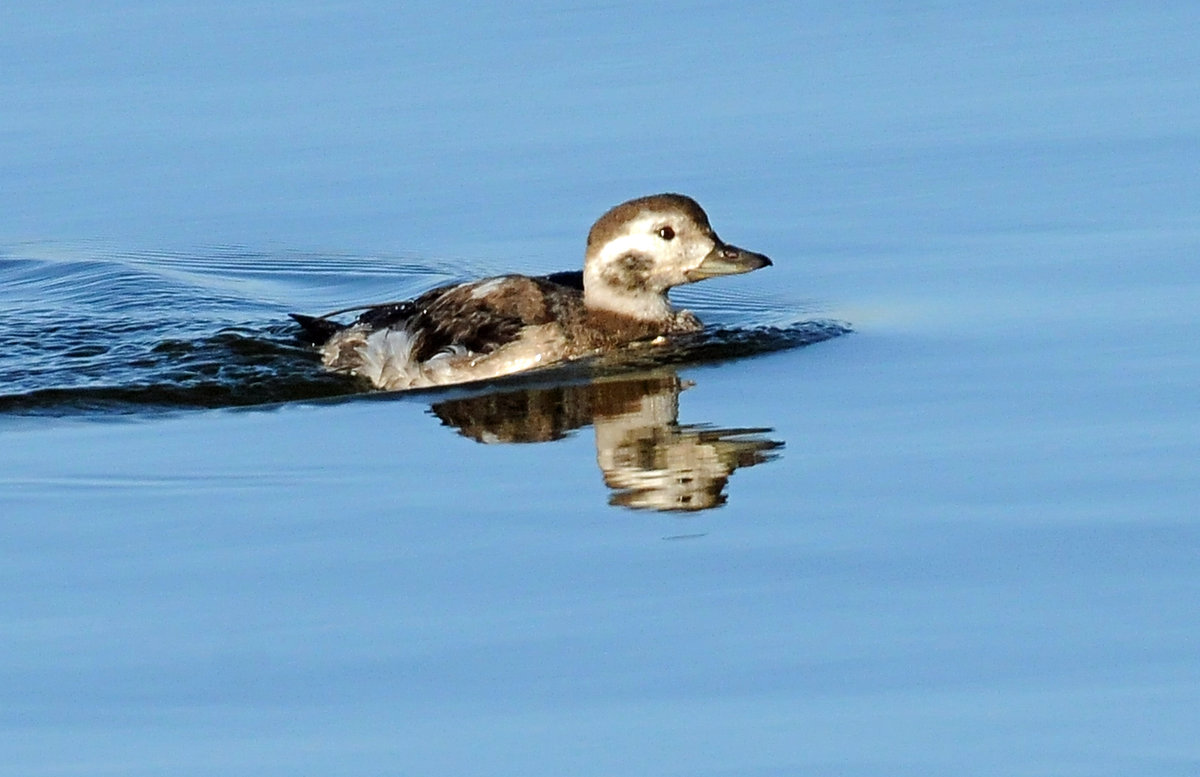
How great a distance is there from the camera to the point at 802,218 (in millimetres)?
14312

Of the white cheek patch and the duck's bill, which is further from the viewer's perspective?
the white cheek patch

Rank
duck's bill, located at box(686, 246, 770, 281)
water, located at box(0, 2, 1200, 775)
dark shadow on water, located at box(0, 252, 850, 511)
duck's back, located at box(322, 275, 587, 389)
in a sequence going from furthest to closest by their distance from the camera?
duck's bill, located at box(686, 246, 770, 281), duck's back, located at box(322, 275, 587, 389), dark shadow on water, located at box(0, 252, 850, 511), water, located at box(0, 2, 1200, 775)

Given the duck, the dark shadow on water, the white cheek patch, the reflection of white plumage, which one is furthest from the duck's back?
the reflection of white plumage

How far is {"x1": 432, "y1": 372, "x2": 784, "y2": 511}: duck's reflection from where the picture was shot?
9.16 metres

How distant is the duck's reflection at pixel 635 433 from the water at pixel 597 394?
1.4 inches

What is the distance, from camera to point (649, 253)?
1222cm

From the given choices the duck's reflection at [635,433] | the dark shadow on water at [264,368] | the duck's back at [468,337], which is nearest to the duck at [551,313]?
the duck's back at [468,337]

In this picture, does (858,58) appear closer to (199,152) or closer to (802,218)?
(802,218)

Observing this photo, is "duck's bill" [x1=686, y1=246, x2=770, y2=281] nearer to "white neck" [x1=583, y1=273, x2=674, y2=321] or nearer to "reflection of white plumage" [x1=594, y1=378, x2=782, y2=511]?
"white neck" [x1=583, y1=273, x2=674, y2=321]

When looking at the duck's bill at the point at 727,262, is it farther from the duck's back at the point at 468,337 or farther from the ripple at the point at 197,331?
the duck's back at the point at 468,337

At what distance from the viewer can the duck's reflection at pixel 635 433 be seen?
916cm

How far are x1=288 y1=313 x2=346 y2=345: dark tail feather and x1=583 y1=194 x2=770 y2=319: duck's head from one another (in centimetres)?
139

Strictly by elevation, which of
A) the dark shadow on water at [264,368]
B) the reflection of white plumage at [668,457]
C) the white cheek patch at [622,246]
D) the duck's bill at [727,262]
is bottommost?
the reflection of white plumage at [668,457]

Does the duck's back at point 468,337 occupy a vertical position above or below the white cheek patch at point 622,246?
below
